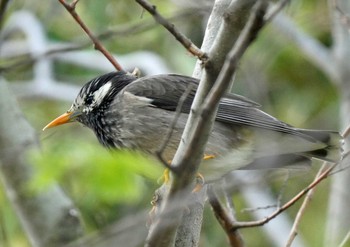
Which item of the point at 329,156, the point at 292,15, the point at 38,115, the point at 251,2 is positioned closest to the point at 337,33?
the point at 292,15

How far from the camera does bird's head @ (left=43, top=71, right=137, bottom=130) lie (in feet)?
18.7

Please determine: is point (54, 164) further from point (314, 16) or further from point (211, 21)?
point (314, 16)

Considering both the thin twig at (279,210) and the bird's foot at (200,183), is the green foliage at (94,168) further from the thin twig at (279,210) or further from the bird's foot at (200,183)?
the bird's foot at (200,183)

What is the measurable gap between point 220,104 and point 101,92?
0.80 metres

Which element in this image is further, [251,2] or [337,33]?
[337,33]

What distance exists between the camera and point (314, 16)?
1006cm

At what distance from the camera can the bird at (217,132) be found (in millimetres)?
5277

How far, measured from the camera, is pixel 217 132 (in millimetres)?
5387

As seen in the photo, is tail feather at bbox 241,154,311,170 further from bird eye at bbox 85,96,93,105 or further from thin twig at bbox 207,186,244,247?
bird eye at bbox 85,96,93,105

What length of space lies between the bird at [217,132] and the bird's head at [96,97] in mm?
37

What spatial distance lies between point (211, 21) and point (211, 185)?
36.2 inches

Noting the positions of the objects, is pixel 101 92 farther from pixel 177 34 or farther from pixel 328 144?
pixel 177 34

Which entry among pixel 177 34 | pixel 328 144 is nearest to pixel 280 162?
pixel 328 144

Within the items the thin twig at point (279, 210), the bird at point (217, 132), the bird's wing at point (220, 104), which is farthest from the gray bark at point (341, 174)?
the thin twig at point (279, 210)
